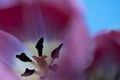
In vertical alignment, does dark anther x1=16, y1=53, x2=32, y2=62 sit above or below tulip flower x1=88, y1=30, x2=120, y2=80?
above

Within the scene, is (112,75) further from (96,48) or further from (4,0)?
(4,0)

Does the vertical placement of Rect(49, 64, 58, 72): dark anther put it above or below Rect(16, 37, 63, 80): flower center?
below

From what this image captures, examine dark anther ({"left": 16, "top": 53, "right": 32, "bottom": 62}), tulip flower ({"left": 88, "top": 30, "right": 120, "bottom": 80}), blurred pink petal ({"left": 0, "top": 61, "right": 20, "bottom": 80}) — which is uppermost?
dark anther ({"left": 16, "top": 53, "right": 32, "bottom": 62})

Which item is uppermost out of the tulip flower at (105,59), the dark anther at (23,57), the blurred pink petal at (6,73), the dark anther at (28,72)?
the dark anther at (23,57)

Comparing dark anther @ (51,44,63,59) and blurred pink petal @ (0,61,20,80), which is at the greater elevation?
dark anther @ (51,44,63,59)

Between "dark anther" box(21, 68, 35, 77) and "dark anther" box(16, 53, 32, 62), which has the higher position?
"dark anther" box(16, 53, 32, 62)
